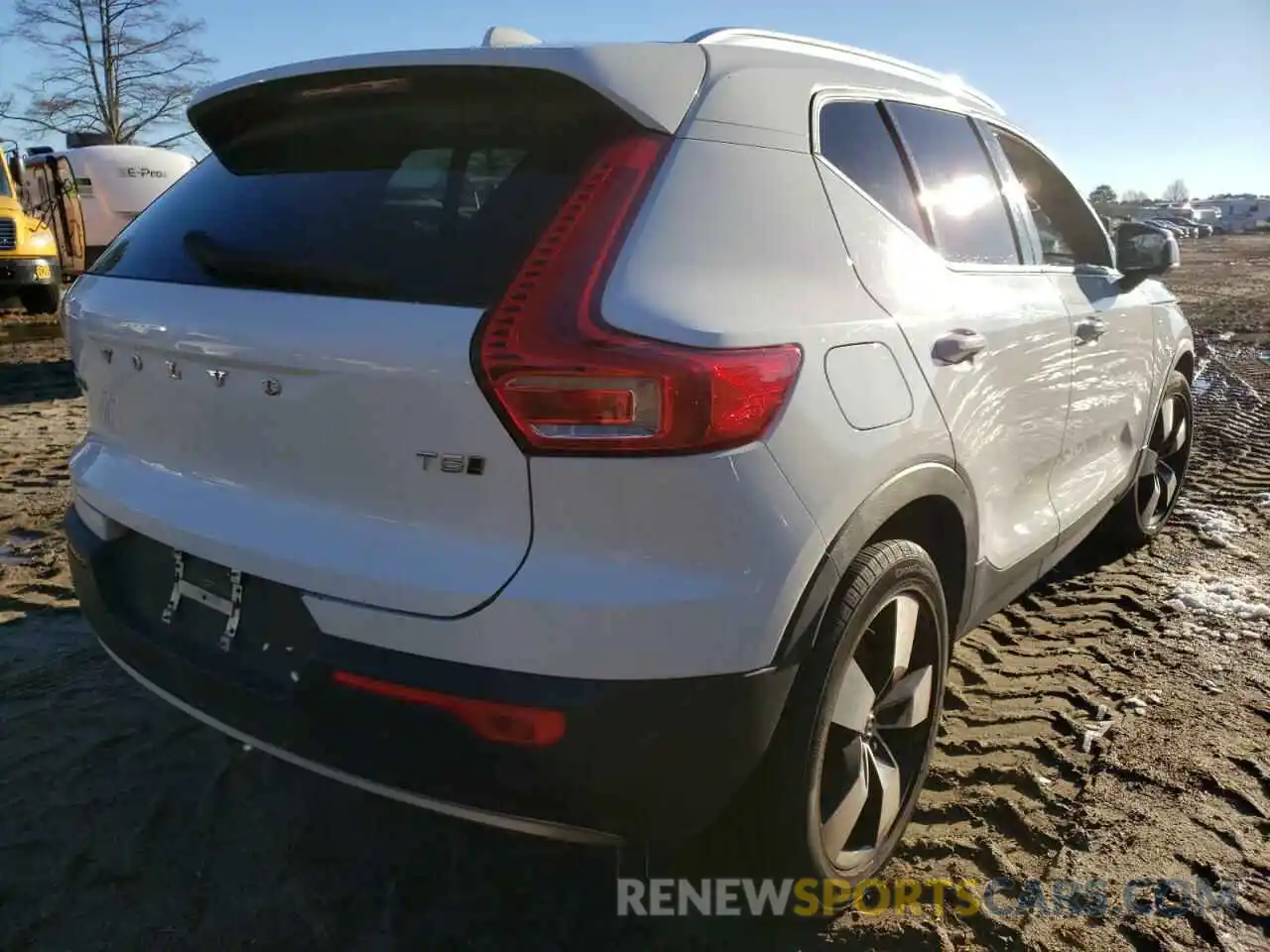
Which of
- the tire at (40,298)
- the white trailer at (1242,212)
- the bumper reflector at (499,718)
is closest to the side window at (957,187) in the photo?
the bumper reflector at (499,718)

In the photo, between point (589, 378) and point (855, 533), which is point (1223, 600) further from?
point (589, 378)

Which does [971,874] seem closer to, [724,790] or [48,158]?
[724,790]

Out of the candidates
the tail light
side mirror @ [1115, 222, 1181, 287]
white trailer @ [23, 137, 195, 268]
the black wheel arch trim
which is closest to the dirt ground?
the black wheel arch trim

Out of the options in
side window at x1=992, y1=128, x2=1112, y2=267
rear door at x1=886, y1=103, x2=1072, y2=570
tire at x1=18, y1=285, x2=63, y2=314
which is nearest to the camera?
rear door at x1=886, y1=103, x2=1072, y2=570

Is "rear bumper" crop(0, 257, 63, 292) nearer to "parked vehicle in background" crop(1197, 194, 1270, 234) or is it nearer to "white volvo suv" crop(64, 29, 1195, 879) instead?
"white volvo suv" crop(64, 29, 1195, 879)

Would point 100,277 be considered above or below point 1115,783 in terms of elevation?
above

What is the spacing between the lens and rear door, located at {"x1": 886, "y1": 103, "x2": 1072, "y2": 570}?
2400 millimetres

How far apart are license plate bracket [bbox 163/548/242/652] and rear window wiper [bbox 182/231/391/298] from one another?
562 millimetres

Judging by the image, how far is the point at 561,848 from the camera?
2.48 metres

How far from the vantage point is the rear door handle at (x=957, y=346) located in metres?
2.30

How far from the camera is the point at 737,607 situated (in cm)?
175

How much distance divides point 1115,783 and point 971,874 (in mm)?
650

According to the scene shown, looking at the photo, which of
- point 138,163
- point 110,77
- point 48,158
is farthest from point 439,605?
point 110,77

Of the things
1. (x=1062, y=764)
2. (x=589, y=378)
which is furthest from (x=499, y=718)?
(x=1062, y=764)
